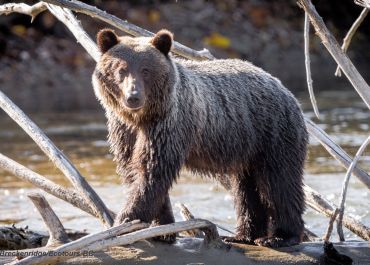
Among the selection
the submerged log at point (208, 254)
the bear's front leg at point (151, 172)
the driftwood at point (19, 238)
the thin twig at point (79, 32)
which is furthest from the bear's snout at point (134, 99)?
the driftwood at point (19, 238)

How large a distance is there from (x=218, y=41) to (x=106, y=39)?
62.6 ft

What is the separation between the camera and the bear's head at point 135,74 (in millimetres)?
5859

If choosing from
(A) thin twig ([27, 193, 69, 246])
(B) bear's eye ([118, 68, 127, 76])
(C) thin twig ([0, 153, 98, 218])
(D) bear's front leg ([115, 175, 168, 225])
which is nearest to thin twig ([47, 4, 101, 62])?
(C) thin twig ([0, 153, 98, 218])

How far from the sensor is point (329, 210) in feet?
23.3

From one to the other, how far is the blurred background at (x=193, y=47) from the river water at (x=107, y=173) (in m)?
0.01

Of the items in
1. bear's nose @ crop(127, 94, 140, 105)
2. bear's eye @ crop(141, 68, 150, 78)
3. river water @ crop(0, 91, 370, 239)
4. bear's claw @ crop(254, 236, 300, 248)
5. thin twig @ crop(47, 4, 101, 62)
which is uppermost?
thin twig @ crop(47, 4, 101, 62)

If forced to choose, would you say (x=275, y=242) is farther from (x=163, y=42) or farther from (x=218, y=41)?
(x=218, y=41)

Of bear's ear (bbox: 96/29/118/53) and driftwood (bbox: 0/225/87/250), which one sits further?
driftwood (bbox: 0/225/87/250)

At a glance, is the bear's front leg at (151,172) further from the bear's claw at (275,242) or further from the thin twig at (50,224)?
the bear's claw at (275,242)

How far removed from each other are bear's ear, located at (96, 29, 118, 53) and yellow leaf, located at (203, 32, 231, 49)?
739 inches

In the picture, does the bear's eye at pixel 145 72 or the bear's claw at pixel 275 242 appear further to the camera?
the bear's claw at pixel 275 242

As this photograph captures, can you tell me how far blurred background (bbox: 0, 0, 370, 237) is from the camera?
10.4 metres

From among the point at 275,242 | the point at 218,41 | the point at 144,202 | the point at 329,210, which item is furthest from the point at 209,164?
the point at 218,41

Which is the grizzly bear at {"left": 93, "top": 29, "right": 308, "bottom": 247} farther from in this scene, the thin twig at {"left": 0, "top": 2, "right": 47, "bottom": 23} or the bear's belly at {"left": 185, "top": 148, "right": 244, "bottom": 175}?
the thin twig at {"left": 0, "top": 2, "right": 47, "bottom": 23}
